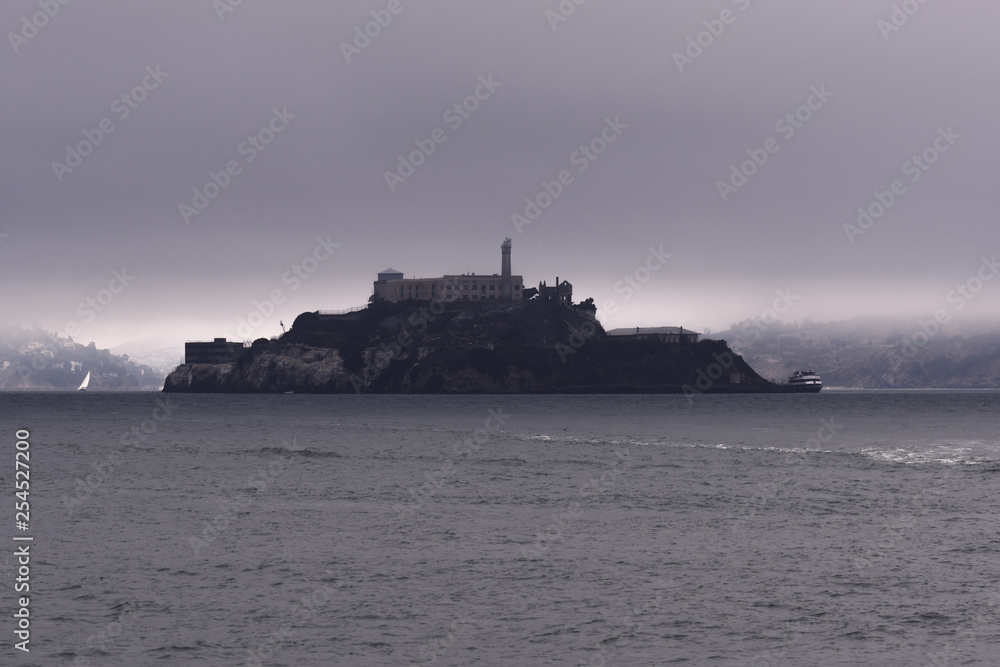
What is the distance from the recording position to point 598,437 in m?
87.9

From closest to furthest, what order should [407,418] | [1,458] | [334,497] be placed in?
1. [334,497]
2. [1,458]
3. [407,418]

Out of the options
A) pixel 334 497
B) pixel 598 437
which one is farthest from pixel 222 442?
pixel 334 497

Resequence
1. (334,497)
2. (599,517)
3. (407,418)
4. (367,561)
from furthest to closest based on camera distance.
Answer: (407,418)
(334,497)
(599,517)
(367,561)

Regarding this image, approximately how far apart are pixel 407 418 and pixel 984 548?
102m

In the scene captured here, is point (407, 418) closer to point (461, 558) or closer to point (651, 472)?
point (651, 472)

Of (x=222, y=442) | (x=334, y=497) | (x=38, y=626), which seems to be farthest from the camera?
(x=222, y=442)

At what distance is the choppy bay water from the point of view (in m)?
21.6

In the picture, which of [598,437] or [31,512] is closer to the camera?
[31,512]

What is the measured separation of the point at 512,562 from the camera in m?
29.8

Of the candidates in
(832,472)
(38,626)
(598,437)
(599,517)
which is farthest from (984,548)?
(598,437)

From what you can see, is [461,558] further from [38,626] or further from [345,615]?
[38,626]

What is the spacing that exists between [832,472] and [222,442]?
51.7m

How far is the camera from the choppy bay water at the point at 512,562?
70.9 ft

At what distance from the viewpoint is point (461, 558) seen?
30.3 meters
